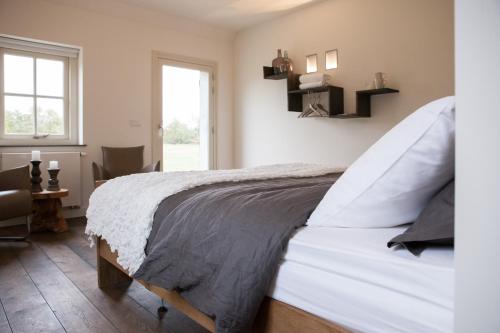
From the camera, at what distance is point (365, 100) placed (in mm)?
4008

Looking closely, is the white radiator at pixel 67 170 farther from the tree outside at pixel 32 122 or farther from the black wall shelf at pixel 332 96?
the black wall shelf at pixel 332 96

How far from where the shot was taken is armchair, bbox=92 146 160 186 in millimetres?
4328

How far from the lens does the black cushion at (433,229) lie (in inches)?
31.2

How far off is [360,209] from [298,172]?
1.21m

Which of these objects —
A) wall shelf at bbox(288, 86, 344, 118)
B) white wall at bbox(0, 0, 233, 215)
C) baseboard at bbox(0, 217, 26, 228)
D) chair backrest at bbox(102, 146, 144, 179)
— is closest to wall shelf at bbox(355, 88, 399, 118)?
wall shelf at bbox(288, 86, 344, 118)

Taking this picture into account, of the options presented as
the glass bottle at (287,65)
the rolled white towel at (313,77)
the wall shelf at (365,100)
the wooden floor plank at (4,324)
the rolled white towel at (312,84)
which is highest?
the glass bottle at (287,65)

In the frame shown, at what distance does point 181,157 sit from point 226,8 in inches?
79.5

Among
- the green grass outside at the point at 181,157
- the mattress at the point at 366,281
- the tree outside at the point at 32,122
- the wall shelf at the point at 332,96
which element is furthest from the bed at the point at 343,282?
the green grass outside at the point at 181,157

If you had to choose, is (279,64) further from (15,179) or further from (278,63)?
(15,179)

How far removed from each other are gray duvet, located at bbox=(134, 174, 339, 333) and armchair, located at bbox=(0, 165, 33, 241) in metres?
2.16

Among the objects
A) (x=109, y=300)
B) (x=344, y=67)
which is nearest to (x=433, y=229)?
(x=109, y=300)

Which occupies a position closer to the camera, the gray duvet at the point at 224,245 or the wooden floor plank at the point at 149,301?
the gray duvet at the point at 224,245

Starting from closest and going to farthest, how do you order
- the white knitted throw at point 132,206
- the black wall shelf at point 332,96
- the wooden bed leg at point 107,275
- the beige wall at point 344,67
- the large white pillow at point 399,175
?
the large white pillow at point 399,175, the white knitted throw at point 132,206, the wooden bed leg at point 107,275, the beige wall at point 344,67, the black wall shelf at point 332,96

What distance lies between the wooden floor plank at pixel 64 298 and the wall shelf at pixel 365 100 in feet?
9.90
